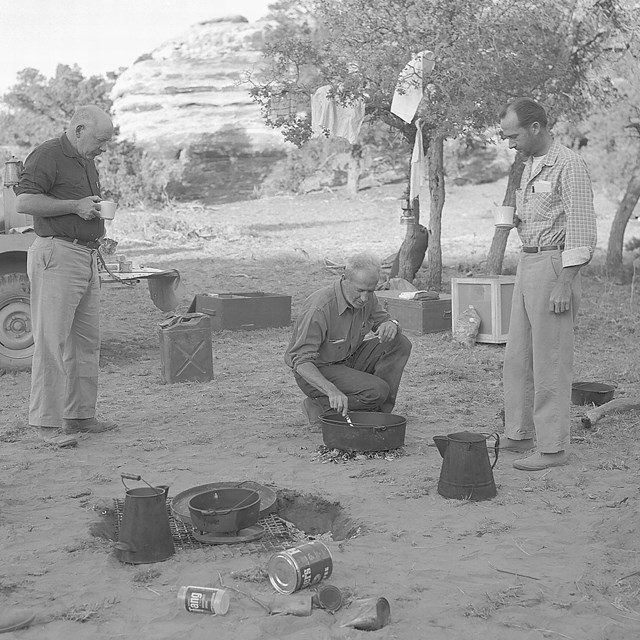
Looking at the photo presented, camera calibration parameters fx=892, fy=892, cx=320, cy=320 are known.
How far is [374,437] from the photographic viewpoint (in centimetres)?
496

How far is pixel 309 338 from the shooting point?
5234 mm

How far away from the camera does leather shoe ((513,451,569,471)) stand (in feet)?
15.6

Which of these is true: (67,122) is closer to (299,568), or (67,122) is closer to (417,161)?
(417,161)

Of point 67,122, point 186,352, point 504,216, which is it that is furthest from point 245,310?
point 67,122

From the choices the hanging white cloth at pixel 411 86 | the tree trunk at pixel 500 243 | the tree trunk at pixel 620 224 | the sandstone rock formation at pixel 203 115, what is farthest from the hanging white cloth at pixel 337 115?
the sandstone rock formation at pixel 203 115

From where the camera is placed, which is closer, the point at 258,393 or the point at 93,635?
the point at 93,635

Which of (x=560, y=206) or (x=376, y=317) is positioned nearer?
(x=560, y=206)

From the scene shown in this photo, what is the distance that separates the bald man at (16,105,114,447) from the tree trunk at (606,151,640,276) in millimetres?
10123

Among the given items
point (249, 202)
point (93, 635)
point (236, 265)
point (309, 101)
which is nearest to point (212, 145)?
point (249, 202)

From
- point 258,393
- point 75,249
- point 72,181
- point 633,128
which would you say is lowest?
point 258,393

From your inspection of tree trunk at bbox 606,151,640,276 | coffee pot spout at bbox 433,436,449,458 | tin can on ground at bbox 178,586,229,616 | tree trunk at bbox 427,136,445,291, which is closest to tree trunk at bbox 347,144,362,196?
tree trunk at bbox 606,151,640,276

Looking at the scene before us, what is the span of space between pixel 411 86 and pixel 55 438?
6.72 meters

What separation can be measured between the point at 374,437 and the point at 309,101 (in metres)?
8.13

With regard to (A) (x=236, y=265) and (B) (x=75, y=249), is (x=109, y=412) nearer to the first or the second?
(B) (x=75, y=249)
